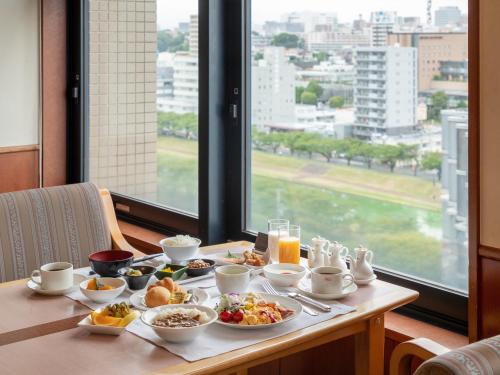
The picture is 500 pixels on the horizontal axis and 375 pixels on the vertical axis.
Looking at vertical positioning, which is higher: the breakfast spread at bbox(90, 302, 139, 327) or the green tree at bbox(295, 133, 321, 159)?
the green tree at bbox(295, 133, 321, 159)

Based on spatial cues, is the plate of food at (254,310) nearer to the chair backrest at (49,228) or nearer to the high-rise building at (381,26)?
the chair backrest at (49,228)

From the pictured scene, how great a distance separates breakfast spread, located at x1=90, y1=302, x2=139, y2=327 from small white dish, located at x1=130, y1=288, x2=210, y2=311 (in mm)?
92

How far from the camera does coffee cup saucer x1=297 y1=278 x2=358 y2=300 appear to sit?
2.10 meters

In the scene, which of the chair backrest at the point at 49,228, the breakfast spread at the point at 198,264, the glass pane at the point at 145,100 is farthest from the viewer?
the glass pane at the point at 145,100

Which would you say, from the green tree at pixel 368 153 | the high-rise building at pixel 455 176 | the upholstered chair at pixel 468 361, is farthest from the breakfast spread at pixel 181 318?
the green tree at pixel 368 153

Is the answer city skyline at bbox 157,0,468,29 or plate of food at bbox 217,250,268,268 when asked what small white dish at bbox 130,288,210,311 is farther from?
city skyline at bbox 157,0,468,29

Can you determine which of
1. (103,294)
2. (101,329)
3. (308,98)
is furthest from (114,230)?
(101,329)

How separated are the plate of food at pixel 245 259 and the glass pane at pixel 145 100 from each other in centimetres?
112

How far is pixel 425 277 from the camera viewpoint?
2.54 meters

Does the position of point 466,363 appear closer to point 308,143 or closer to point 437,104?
point 437,104

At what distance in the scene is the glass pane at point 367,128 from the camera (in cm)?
242

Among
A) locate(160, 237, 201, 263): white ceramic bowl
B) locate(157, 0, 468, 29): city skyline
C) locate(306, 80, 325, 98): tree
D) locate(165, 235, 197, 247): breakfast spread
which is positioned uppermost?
locate(157, 0, 468, 29): city skyline

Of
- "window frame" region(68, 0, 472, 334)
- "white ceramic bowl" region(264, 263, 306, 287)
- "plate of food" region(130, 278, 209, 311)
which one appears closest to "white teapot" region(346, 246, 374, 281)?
"white ceramic bowl" region(264, 263, 306, 287)

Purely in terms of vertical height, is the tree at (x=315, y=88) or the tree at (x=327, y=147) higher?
the tree at (x=315, y=88)
